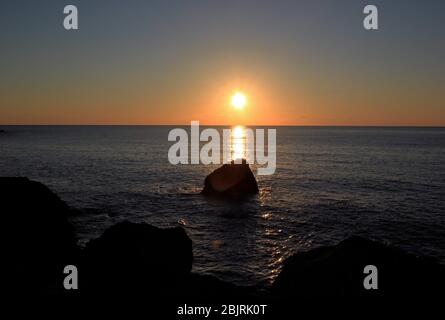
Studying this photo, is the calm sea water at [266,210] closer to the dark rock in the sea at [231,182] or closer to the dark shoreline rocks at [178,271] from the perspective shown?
the dark rock in the sea at [231,182]

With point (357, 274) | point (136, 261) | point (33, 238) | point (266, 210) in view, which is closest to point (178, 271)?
point (136, 261)

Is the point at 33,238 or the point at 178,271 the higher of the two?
the point at 33,238

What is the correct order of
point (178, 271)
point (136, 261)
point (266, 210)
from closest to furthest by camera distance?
point (136, 261)
point (178, 271)
point (266, 210)

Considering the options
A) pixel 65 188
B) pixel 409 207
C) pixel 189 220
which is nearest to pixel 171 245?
pixel 189 220

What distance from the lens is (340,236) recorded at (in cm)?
2719

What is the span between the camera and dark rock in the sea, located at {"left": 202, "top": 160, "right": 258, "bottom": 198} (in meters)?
43.7

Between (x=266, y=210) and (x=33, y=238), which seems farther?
(x=266, y=210)

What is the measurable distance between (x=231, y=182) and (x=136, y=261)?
29428 mm

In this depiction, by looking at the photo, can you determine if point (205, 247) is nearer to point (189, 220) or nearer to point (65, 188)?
point (189, 220)

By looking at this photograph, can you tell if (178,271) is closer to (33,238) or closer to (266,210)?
(33,238)

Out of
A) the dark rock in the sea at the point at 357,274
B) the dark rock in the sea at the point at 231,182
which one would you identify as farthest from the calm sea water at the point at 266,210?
the dark rock in the sea at the point at 357,274

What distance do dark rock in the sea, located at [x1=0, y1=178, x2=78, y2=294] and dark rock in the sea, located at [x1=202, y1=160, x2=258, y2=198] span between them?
56.3 ft

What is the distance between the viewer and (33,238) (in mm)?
23000

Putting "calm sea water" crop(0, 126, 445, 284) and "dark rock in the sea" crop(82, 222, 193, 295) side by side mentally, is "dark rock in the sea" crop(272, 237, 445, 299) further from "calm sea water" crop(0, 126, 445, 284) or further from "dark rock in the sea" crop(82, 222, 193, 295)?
"calm sea water" crop(0, 126, 445, 284)
